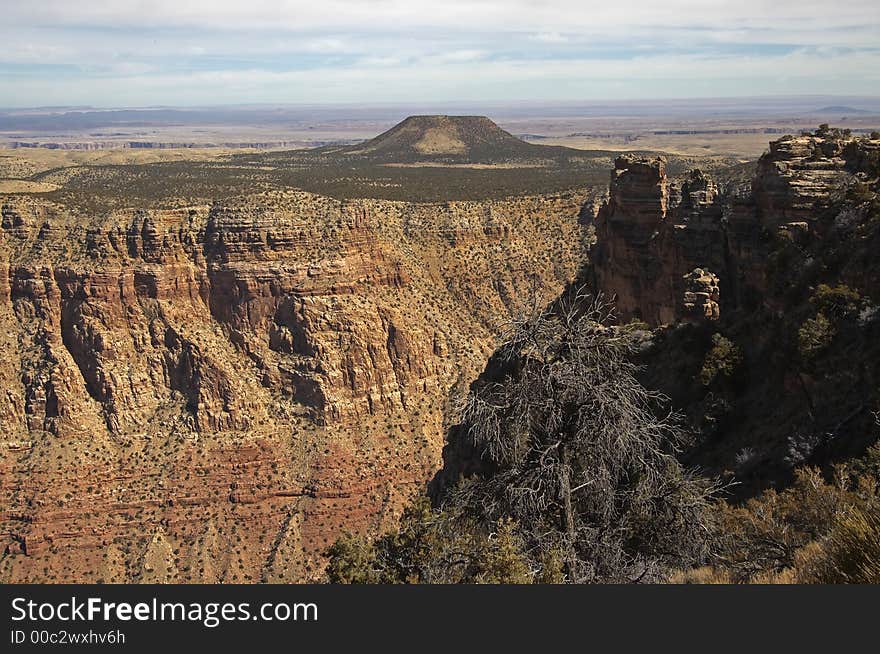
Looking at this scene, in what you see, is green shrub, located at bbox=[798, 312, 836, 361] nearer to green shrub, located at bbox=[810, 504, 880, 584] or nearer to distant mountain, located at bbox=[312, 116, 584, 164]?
green shrub, located at bbox=[810, 504, 880, 584]

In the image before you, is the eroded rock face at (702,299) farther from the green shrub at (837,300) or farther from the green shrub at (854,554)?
the green shrub at (854,554)

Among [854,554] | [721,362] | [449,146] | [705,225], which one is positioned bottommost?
[721,362]

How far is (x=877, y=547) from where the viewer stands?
8773 mm

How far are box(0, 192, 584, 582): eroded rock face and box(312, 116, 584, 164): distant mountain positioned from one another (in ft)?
249

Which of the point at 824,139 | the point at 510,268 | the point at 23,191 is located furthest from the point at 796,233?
the point at 23,191

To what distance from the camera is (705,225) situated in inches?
1144

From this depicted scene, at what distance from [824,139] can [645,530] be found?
18292mm

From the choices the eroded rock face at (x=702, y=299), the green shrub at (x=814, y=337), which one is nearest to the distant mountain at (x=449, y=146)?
the eroded rock face at (x=702, y=299)

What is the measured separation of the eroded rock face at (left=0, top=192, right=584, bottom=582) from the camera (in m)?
41.1

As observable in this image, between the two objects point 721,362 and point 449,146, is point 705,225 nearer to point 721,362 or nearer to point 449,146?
point 721,362

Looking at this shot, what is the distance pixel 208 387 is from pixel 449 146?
10430 centimetres

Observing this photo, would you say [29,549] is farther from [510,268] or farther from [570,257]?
[570,257]

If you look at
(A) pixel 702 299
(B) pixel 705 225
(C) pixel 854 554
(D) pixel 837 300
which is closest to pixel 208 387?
(B) pixel 705 225

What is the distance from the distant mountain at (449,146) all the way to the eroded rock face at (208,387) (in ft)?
249
